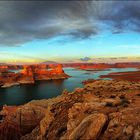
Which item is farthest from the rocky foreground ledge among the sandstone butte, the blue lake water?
the sandstone butte

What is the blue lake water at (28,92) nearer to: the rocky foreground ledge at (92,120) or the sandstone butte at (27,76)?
the sandstone butte at (27,76)

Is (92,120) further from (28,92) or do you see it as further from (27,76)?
(27,76)

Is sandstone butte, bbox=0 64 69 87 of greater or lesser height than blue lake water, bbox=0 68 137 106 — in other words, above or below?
above

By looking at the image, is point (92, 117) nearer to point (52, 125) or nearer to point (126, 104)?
point (126, 104)

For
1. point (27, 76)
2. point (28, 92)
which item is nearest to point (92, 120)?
point (28, 92)

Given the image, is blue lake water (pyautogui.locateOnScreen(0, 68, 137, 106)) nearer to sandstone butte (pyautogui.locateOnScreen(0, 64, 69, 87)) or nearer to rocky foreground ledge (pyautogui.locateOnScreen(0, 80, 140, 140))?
sandstone butte (pyautogui.locateOnScreen(0, 64, 69, 87))

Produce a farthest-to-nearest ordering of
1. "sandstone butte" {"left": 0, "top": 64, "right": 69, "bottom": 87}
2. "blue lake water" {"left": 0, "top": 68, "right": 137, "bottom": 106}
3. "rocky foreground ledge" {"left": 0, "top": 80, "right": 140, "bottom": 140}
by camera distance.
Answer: "sandstone butte" {"left": 0, "top": 64, "right": 69, "bottom": 87}, "blue lake water" {"left": 0, "top": 68, "right": 137, "bottom": 106}, "rocky foreground ledge" {"left": 0, "top": 80, "right": 140, "bottom": 140}

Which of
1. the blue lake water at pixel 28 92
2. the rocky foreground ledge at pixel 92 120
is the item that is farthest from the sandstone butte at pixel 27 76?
the rocky foreground ledge at pixel 92 120

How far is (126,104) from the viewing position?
15.3 meters

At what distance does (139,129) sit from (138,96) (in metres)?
7.53

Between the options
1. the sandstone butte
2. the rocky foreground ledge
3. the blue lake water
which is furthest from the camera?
the sandstone butte

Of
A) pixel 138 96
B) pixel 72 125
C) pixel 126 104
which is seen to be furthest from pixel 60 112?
pixel 138 96

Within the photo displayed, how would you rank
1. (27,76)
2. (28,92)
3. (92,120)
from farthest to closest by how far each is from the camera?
(27,76), (28,92), (92,120)

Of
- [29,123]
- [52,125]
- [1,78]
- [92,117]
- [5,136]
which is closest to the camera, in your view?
[92,117]
